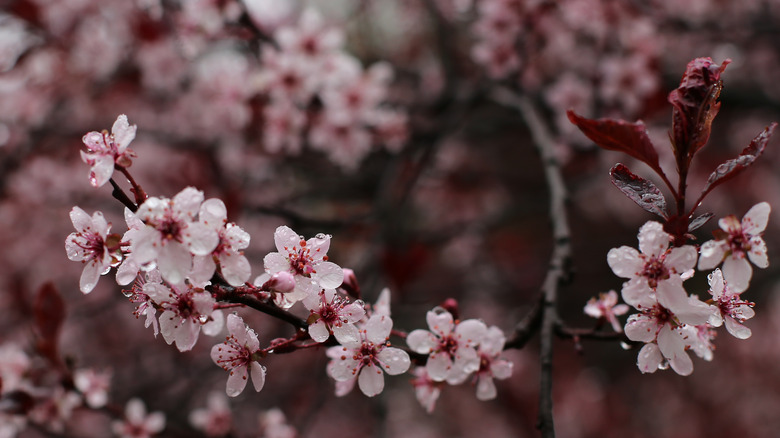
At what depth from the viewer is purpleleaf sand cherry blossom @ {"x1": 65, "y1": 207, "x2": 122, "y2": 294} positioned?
0.77 meters

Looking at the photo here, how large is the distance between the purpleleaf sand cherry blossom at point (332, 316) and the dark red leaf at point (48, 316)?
81 centimetres

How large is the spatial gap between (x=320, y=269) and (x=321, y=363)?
1009mm

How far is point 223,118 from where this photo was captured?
9.58 ft

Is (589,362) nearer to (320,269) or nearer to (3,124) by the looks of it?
(320,269)

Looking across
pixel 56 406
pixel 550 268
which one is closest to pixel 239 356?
pixel 550 268

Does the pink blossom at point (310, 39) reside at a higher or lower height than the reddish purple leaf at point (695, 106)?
higher

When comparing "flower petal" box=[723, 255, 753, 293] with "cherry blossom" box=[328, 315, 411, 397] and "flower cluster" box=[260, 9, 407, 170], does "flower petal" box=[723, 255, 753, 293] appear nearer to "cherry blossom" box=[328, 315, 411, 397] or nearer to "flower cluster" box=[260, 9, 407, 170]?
"cherry blossom" box=[328, 315, 411, 397]

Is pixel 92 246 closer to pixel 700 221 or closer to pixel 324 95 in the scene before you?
pixel 700 221

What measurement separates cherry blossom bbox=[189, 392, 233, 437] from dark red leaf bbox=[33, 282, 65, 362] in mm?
534

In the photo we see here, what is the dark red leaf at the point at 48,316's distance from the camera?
1.25 meters

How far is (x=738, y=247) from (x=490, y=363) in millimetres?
443

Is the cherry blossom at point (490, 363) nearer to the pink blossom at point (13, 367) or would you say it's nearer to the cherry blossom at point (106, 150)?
the cherry blossom at point (106, 150)

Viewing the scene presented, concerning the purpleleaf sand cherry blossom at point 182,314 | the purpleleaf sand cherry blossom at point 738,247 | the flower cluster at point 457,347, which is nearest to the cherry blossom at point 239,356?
the purpleleaf sand cherry blossom at point 182,314

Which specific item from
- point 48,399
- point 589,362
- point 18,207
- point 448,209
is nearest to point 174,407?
point 48,399
